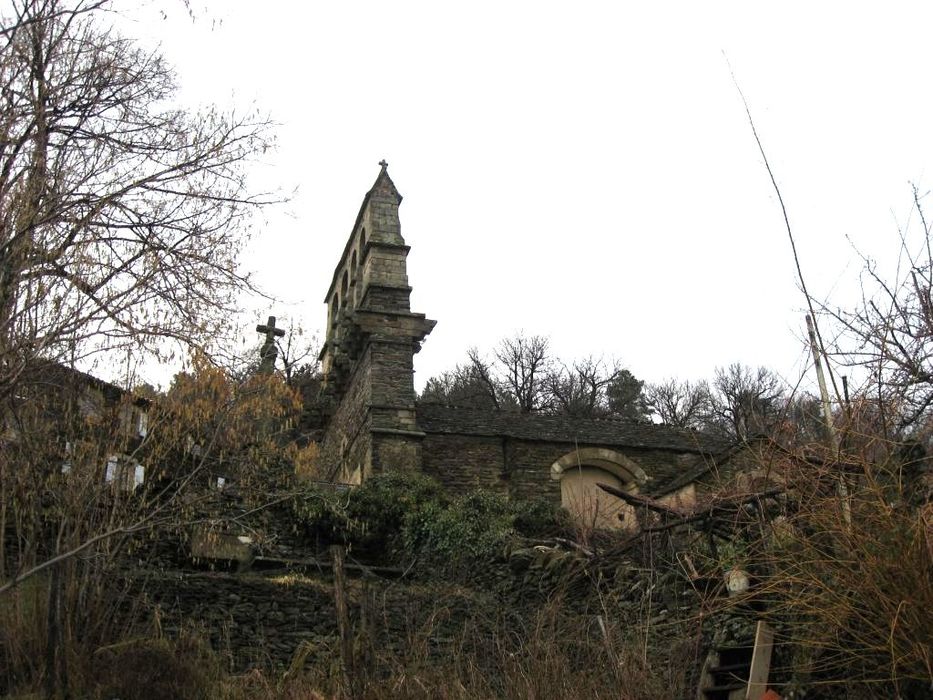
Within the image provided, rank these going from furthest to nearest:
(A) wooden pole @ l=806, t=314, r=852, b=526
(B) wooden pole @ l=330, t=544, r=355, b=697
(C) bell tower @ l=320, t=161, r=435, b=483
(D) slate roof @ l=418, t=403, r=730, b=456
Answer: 1. (D) slate roof @ l=418, t=403, r=730, b=456
2. (C) bell tower @ l=320, t=161, r=435, b=483
3. (B) wooden pole @ l=330, t=544, r=355, b=697
4. (A) wooden pole @ l=806, t=314, r=852, b=526

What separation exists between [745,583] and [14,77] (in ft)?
23.5

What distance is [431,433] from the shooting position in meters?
19.2

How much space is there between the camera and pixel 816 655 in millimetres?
6406

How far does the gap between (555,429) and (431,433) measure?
3127 millimetres

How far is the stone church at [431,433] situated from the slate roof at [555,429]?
1.0 inches

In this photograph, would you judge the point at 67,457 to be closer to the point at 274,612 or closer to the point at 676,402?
the point at 274,612

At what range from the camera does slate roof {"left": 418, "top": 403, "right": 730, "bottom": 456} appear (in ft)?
64.8

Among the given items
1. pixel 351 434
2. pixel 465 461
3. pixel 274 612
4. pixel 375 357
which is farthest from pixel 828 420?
pixel 351 434

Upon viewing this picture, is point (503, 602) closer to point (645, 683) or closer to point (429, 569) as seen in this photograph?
point (429, 569)

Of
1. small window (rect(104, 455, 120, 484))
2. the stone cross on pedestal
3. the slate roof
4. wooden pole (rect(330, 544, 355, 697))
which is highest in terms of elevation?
the stone cross on pedestal

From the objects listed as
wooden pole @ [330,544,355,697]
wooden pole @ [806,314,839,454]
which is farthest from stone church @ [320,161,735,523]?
wooden pole @ [806,314,839,454]

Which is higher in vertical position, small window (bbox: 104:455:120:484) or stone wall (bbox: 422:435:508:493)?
stone wall (bbox: 422:435:508:493)

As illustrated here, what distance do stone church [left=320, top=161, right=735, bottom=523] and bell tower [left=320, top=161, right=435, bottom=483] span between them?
2 centimetres

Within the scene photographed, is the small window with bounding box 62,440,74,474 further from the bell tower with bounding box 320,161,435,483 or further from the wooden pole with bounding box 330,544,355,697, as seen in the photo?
the bell tower with bounding box 320,161,435,483
